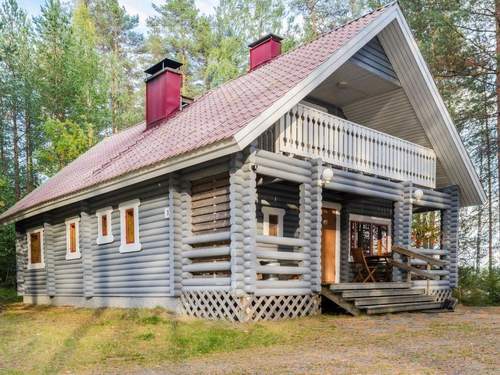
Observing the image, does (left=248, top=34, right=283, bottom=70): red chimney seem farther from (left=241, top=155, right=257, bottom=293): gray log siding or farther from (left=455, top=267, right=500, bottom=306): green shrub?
(left=455, top=267, right=500, bottom=306): green shrub

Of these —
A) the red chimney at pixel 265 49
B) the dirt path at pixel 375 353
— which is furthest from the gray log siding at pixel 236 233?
the red chimney at pixel 265 49

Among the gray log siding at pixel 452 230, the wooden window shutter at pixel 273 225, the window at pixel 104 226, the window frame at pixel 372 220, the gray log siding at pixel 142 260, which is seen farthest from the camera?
the window frame at pixel 372 220

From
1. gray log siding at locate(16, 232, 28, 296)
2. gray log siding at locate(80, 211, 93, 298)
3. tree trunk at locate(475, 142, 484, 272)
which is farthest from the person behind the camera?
tree trunk at locate(475, 142, 484, 272)

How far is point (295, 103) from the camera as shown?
8984 mm

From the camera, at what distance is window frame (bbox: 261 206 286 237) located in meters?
11.2

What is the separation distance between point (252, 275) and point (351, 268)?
19.2ft

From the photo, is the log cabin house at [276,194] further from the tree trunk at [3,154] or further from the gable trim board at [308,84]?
the tree trunk at [3,154]

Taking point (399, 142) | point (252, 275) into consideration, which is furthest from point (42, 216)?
point (399, 142)

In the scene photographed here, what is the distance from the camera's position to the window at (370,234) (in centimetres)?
1411

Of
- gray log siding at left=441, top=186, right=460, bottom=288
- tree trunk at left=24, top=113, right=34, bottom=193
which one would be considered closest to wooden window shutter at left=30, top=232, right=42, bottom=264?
gray log siding at left=441, top=186, right=460, bottom=288

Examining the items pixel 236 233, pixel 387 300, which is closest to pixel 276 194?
pixel 236 233

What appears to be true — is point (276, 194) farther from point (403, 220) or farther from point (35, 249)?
point (35, 249)

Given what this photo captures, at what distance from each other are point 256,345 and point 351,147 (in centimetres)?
573

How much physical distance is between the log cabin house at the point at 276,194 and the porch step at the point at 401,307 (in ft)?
0.16
